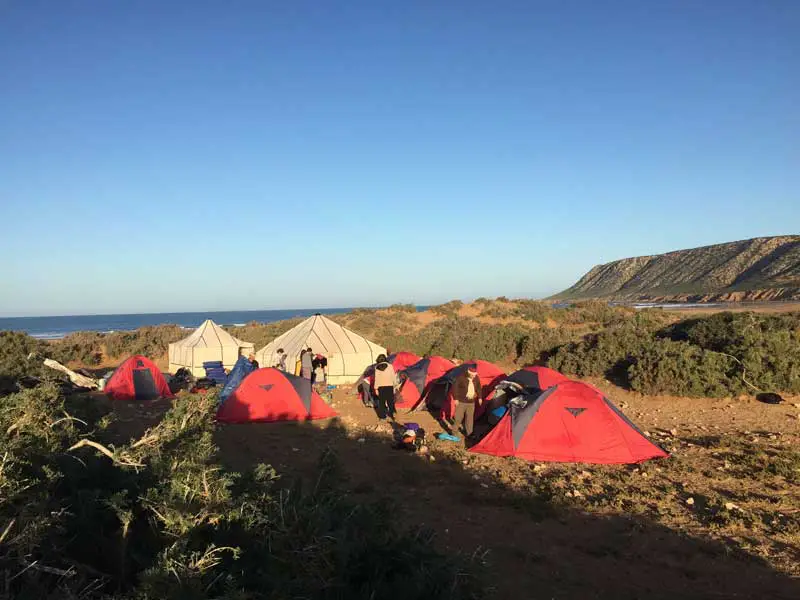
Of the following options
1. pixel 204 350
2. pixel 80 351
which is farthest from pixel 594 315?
pixel 80 351

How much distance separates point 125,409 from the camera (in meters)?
13.4

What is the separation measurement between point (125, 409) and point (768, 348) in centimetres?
1698

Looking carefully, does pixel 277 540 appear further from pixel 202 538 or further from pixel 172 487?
pixel 172 487

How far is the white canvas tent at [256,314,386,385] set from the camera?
1703 centimetres

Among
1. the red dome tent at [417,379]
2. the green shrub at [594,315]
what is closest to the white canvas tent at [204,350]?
the red dome tent at [417,379]

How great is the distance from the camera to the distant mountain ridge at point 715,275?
2218 inches

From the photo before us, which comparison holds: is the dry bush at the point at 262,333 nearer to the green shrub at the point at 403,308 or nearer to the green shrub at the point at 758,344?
the green shrub at the point at 403,308

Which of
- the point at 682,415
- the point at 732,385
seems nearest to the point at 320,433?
the point at 682,415

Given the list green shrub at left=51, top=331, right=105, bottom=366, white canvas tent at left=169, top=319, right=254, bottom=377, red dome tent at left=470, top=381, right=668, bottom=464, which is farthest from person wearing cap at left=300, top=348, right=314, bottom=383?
green shrub at left=51, top=331, right=105, bottom=366

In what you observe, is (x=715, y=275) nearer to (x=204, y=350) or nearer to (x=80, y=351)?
(x=204, y=350)

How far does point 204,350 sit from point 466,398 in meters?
12.3

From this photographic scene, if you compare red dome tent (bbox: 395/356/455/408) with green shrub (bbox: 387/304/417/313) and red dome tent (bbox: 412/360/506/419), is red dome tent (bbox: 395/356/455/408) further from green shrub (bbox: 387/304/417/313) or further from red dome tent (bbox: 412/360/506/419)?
green shrub (bbox: 387/304/417/313)

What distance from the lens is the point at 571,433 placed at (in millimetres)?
8906

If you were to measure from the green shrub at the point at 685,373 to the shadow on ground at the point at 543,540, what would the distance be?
7420mm
